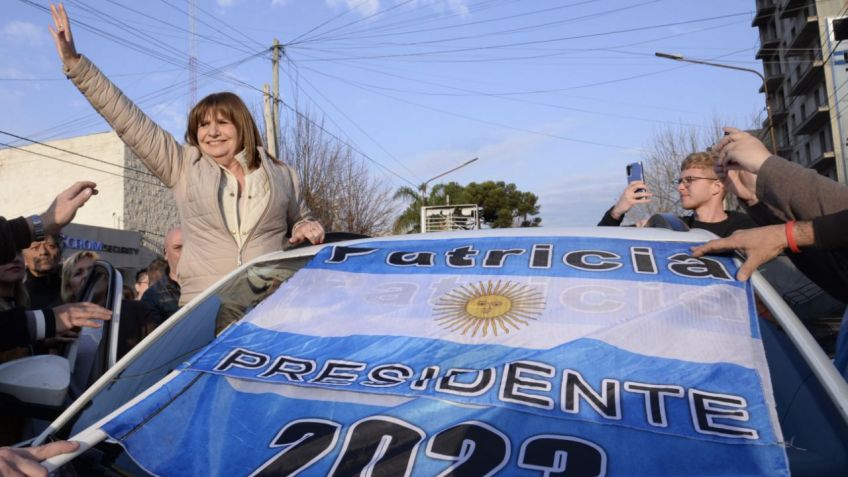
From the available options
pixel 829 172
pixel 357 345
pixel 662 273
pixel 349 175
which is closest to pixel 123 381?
pixel 357 345

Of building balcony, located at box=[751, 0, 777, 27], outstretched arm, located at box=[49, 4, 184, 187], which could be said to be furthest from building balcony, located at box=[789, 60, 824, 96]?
outstretched arm, located at box=[49, 4, 184, 187]

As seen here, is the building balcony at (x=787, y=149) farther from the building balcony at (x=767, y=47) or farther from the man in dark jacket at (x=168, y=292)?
the man in dark jacket at (x=168, y=292)

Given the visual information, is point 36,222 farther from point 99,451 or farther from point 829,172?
point 829,172

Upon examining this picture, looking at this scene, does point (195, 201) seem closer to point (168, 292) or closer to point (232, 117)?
point (232, 117)

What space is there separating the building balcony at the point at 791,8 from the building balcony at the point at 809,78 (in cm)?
465

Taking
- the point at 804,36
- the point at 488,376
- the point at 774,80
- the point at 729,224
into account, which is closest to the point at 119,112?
the point at 488,376

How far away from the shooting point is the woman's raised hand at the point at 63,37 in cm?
258

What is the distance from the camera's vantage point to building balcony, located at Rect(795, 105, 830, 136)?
40766 millimetres

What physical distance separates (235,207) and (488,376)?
1.77 metres

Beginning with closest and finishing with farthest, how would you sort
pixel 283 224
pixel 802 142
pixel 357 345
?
pixel 357 345 < pixel 283 224 < pixel 802 142

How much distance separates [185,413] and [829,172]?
4942cm

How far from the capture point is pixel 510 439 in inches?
52.6

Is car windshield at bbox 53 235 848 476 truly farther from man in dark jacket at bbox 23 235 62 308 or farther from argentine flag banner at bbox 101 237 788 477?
man in dark jacket at bbox 23 235 62 308

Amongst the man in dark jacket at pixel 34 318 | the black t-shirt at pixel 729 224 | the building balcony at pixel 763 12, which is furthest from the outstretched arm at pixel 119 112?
the building balcony at pixel 763 12
